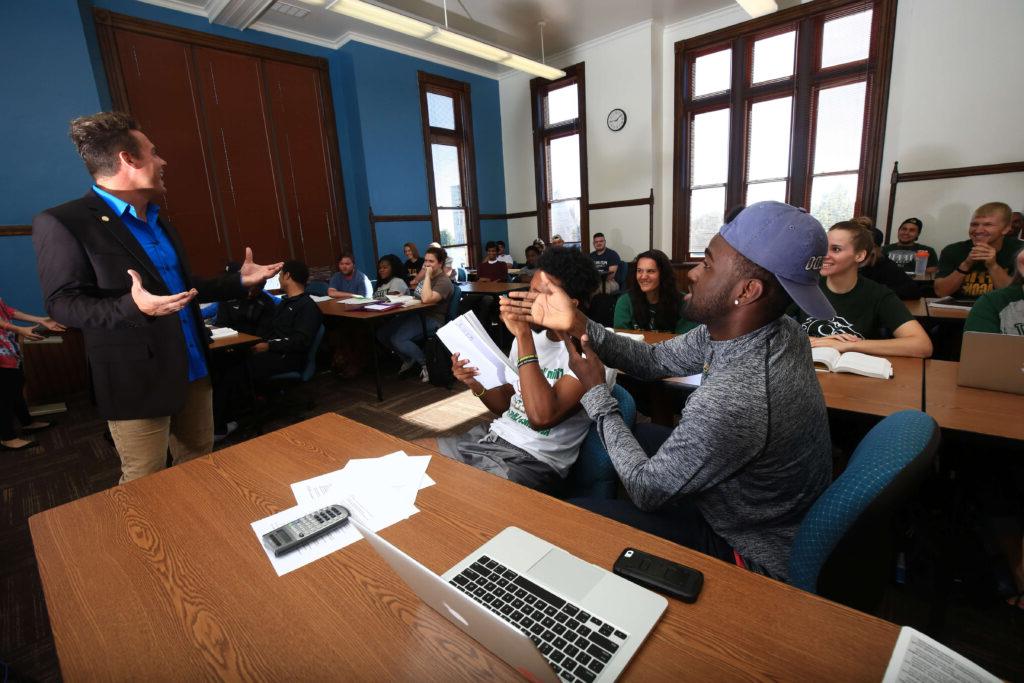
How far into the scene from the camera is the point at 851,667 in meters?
0.58

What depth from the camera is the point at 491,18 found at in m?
6.18

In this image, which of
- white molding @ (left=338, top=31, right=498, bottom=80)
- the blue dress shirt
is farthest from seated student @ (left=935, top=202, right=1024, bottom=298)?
→ white molding @ (left=338, top=31, right=498, bottom=80)

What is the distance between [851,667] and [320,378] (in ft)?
16.2

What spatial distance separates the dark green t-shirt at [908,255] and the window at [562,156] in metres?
4.09

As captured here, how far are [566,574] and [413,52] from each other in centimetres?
796

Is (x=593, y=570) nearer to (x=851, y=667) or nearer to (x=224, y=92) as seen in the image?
(x=851, y=667)

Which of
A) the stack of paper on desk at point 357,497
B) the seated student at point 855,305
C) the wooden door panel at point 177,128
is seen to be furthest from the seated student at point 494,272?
the stack of paper on desk at point 357,497

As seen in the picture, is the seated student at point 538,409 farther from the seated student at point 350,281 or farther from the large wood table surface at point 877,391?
the seated student at point 350,281

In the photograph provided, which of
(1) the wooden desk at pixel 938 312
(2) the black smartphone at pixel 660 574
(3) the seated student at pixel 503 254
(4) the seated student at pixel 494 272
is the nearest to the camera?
(2) the black smartphone at pixel 660 574

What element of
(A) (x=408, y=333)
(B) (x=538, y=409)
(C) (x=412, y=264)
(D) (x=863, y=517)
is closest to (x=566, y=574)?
(D) (x=863, y=517)

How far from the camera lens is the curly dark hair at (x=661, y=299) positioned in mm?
2816

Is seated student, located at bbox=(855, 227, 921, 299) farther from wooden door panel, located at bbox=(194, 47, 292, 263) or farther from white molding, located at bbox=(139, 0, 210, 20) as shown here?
white molding, located at bbox=(139, 0, 210, 20)

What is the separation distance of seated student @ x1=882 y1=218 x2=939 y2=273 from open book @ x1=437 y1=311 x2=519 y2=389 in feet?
17.2

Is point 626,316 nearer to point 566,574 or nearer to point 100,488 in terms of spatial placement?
point 566,574
